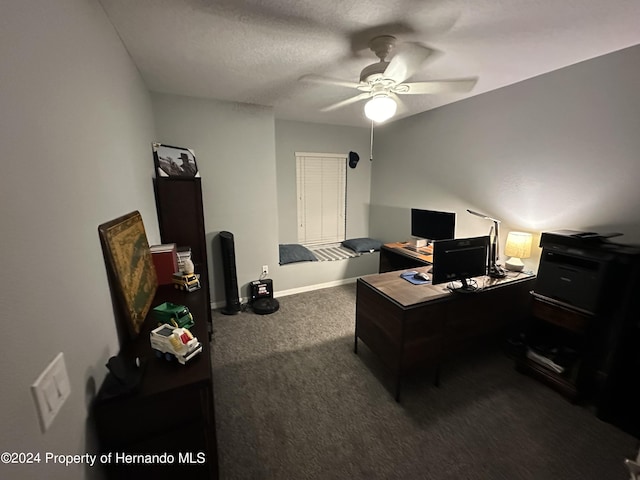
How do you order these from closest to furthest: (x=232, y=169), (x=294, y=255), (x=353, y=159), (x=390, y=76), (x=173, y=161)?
(x=390, y=76) < (x=173, y=161) < (x=232, y=169) < (x=294, y=255) < (x=353, y=159)

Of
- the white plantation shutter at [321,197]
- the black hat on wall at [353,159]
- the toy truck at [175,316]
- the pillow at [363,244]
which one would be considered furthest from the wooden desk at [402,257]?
the toy truck at [175,316]

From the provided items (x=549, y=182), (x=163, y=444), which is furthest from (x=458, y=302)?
(x=163, y=444)

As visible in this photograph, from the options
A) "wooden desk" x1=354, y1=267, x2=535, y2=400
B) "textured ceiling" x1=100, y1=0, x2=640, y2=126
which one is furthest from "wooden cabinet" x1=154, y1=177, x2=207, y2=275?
"wooden desk" x1=354, y1=267, x2=535, y2=400

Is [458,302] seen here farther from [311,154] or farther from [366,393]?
[311,154]

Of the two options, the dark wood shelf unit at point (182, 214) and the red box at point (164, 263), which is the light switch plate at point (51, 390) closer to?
the red box at point (164, 263)

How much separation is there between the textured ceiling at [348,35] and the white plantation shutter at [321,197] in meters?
1.88

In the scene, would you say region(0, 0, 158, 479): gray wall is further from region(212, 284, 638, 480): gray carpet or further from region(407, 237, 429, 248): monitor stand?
region(407, 237, 429, 248): monitor stand

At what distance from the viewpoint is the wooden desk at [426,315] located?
1.86m

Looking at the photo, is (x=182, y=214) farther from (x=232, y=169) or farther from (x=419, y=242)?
(x=419, y=242)

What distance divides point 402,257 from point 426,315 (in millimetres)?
1729

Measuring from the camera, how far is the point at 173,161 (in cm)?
258

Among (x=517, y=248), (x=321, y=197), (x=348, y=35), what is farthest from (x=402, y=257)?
(x=348, y=35)

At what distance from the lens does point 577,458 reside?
1535mm

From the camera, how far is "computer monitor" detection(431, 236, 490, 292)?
6.27 feet
